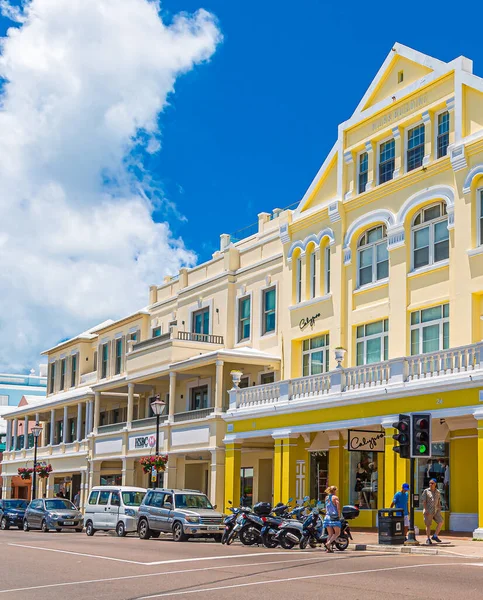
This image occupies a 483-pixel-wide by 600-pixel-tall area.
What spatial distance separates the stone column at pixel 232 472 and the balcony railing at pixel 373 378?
162 cm

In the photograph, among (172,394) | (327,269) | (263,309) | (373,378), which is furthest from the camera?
(172,394)

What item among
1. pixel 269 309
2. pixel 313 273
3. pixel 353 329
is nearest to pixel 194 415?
pixel 269 309

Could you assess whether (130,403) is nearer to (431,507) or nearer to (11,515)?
(11,515)

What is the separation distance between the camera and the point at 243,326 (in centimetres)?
4006

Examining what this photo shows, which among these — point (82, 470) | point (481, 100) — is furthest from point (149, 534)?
point (82, 470)

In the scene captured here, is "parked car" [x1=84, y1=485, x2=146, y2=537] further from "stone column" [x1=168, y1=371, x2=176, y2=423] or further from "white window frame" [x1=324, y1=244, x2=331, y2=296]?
"white window frame" [x1=324, y1=244, x2=331, y2=296]

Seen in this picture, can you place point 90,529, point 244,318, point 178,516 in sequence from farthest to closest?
1. point 244,318
2. point 90,529
3. point 178,516

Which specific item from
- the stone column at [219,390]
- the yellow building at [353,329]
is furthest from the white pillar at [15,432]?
the stone column at [219,390]

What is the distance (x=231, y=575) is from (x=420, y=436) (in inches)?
307

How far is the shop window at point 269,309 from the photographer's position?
37781 mm

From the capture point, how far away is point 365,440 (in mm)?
28578

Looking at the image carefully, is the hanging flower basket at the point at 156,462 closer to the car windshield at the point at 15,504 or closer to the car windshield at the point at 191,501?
the car windshield at the point at 191,501

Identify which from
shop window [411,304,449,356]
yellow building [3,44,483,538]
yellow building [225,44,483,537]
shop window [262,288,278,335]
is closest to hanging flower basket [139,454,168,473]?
yellow building [3,44,483,538]

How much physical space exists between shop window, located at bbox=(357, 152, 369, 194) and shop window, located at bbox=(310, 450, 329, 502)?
383 inches
